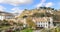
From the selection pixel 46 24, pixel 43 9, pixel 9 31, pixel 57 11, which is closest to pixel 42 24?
pixel 46 24

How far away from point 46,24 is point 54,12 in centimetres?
356

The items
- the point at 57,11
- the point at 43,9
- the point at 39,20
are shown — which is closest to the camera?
the point at 39,20

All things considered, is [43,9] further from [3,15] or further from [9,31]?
[9,31]

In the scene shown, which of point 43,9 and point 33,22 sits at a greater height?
point 43,9

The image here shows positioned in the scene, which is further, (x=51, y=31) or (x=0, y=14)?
(x=0, y=14)

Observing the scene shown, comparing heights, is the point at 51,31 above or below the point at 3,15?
below

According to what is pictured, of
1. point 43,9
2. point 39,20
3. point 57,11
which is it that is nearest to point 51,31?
point 39,20

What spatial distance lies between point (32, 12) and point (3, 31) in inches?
224

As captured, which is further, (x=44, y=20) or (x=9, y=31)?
(x=44, y=20)

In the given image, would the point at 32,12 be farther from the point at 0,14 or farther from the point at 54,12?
the point at 0,14

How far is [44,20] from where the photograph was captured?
7.69 m

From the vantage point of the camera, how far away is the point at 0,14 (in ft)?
30.5

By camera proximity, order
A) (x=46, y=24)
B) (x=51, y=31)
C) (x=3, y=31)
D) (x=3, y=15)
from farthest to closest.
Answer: (x=3, y=15)
(x=46, y=24)
(x=3, y=31)
(x=51, y=31)

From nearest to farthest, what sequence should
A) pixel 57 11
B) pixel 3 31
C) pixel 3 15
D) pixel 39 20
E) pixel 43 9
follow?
1. pixel 3 31
2. pixel 39 20
3. pixel 3 15
4. pixel 57 11
5. pixel 43 9
